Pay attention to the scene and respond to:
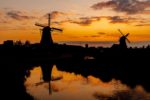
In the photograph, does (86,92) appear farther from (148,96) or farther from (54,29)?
(54,29)

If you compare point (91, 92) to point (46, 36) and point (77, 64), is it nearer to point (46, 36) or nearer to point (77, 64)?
point (77, 64)

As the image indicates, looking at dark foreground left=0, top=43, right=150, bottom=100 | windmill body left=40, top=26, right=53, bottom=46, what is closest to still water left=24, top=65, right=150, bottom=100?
dark foreground left=0, top=43, right=150, bottom=100

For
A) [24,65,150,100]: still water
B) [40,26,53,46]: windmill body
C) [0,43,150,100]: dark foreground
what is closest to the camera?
[24,65,150,100]: still water

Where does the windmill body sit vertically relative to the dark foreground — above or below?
above

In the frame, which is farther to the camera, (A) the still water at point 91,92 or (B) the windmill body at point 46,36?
(B) the windmill body at point 46,36

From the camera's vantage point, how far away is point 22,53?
96750mm

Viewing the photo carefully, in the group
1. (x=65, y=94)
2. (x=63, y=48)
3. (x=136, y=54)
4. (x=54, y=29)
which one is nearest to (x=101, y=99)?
(x=65, y=94)

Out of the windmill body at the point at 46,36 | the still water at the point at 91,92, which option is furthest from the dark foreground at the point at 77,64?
the windmill body at the point at 46,36

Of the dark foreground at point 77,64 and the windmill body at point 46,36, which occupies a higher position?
the windmill body at point 46,36

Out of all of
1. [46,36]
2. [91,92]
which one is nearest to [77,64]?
[46,36]

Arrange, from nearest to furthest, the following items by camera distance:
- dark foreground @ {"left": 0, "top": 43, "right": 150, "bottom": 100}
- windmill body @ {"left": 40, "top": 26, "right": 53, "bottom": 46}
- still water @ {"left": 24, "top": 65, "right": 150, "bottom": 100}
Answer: still water @ {"left": 24, "top": 65, "right": 150, "bottom": 100}
dark foreground @ {"left": 0, "top": 43, "right": 150, "bottom": 100}
windmill body @ {"left": 40, "top": 26, "right": 53, "bottom": 46}

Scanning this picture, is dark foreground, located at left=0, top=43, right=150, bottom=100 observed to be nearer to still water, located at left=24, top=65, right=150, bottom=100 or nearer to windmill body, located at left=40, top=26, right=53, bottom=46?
still water, located at left=24, top=65, right=150, bottom=100

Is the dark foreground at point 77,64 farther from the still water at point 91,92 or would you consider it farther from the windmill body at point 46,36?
the windmill body at point 46,36

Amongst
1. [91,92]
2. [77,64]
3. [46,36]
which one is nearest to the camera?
[91,92]
